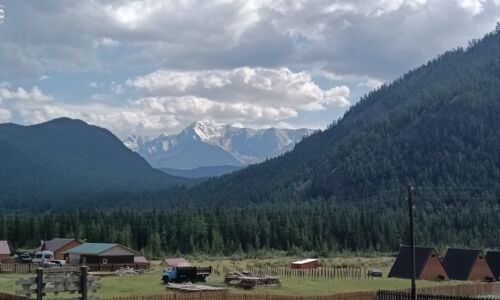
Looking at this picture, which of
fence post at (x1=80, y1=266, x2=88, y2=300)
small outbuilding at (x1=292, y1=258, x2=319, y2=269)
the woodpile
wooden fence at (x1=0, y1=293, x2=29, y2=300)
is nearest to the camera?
fence post at (x1=80, y1=266, x2=88, y2=300)

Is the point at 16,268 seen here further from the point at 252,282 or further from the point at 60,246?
the point at 252,282

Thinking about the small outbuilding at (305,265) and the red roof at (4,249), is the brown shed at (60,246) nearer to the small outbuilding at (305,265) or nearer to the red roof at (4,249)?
the red roof at (4,249)

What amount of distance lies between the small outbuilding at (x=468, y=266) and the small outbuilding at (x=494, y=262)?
3.36 ft

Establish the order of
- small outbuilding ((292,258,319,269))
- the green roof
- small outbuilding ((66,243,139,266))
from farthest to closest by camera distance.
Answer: the green roof → small outbuilding ((66,243,139,266)) → small outbuilding ((292,258,319,269))

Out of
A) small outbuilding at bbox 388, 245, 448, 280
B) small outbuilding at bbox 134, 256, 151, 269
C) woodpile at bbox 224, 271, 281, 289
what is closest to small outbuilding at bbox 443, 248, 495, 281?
small outbuilding at bbox 388, 245, 448, 280

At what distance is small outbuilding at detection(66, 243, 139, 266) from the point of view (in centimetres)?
9512

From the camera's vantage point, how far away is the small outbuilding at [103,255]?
9512 centimetres

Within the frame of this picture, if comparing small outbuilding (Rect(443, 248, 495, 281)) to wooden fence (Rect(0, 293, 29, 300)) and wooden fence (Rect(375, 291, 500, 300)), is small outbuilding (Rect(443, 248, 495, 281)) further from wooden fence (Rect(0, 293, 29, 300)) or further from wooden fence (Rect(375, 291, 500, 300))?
wooden fence (Rect(0, 293, 29, 300))

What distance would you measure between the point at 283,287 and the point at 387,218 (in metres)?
104

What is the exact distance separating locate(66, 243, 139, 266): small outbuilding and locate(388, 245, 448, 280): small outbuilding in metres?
34.9

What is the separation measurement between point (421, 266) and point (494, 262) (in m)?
12.8

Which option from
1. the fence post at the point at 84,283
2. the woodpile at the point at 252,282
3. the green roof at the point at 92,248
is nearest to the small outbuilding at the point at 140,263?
the green roof at the point at 92,248

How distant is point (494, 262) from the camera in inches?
3381

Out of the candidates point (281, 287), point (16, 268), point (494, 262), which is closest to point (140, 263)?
point (16, 268)
